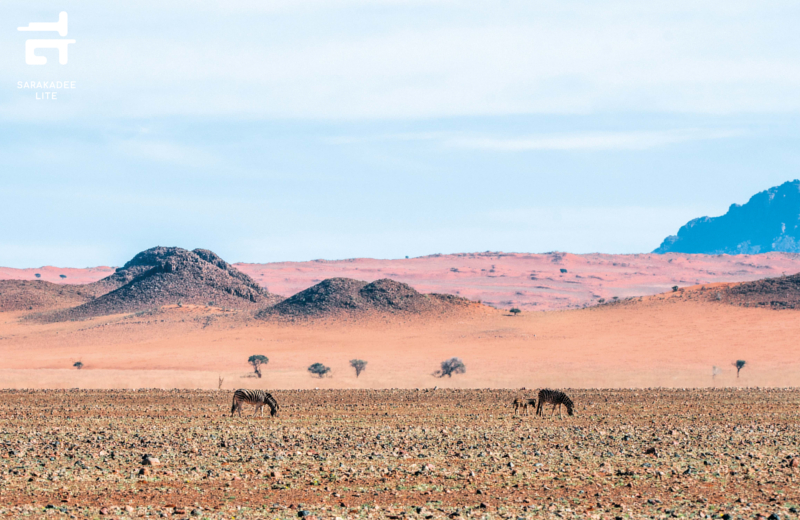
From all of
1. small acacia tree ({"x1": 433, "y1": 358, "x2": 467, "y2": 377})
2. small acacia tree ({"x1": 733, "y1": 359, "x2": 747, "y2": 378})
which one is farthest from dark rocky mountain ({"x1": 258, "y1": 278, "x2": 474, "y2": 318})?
A: small acacia tree ({"x1": 733, "y1": 359, "x2": 747, "y2": 378})

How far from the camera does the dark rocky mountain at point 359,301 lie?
111250 millimetres

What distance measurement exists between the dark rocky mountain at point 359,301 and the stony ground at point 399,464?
7940 cm

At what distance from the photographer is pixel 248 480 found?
52.7 feet

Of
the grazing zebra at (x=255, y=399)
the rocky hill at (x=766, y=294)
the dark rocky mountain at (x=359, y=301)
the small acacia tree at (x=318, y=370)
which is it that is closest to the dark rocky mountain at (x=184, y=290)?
the dark rocky mountain at (x=359, y=301)

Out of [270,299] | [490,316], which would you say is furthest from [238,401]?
[270,299]

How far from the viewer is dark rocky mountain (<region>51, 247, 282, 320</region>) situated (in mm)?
128750

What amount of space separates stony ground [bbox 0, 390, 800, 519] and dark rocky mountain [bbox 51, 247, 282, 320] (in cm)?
10053

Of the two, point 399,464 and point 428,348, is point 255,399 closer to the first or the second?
point 399,464

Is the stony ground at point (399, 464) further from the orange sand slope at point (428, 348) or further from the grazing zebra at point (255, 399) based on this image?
the orange sand slope at point (428, 348)

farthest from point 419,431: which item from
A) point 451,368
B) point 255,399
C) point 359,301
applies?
point 359,301

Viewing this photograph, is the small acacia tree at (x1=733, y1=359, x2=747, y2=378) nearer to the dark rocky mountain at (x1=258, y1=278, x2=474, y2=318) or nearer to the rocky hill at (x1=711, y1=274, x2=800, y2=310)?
the rocky hill at (x1=711, y1=274, x2=800, y2=310)

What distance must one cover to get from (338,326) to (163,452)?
83.7 m

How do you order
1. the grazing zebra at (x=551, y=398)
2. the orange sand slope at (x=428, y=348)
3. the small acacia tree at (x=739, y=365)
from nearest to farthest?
the grazing zebra at (x=551, y=398) < the orange sand slope at (x=428, y=348) < the small acacia tree at (x=739, y=365)

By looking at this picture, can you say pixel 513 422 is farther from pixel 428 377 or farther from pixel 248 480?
pixel 428 377
